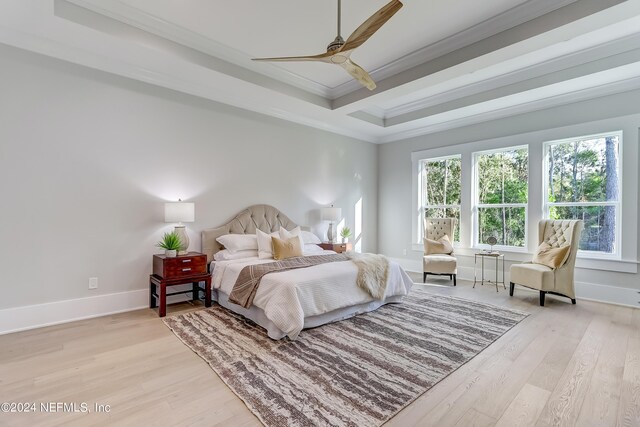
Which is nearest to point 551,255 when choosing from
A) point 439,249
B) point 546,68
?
point 439,249

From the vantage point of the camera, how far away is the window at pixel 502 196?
5.06m

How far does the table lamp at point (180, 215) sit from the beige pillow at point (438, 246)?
4.10m

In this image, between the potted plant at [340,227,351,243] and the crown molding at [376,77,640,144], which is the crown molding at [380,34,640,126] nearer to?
the crown molding at [376,77,640,144]

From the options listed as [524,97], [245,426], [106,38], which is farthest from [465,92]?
[245,426]

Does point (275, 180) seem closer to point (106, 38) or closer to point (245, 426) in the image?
point (106, 38)

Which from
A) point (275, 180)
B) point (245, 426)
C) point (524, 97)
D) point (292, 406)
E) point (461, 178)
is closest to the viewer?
point (245, 426)

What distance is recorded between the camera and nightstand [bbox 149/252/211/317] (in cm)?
345

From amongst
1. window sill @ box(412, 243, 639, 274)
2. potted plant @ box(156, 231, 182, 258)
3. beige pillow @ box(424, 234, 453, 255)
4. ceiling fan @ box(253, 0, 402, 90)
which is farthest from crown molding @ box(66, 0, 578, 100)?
window sill @ box(412, 243, 639, 274)

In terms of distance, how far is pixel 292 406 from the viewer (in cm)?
187

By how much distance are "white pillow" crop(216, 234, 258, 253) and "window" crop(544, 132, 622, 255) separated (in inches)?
181

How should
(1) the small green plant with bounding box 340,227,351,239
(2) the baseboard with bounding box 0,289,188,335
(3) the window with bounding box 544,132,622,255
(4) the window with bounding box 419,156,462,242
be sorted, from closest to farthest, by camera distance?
(2) the baseboard with bounding box 0,289,188,335
(3) the window with bounding box 544,132,622,255
(4) the window with bounding box 419,156,462,242
(1) the small green plant with bounding box 340,227,351,239

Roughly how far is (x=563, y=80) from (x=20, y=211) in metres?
6.51

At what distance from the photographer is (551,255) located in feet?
→ 13.7

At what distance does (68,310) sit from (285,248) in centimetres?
249
